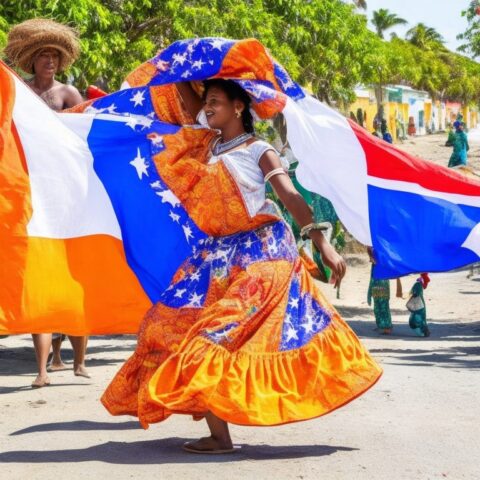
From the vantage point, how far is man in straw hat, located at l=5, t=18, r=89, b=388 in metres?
8.34

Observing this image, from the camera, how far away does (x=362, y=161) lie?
713 cm

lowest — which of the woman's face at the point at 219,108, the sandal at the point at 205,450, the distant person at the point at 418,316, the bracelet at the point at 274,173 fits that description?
the distant person at the point at 418,316

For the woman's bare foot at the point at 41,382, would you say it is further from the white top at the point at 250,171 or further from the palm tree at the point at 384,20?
the palm tree at the point at 384,20

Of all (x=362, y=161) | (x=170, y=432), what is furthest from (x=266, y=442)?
(x=362, y=161)

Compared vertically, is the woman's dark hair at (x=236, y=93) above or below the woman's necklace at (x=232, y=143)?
above

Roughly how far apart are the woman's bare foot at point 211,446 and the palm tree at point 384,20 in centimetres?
10631

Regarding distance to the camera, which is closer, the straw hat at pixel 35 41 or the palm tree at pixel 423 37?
the straw hat at pixel 35 41

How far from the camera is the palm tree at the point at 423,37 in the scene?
106500mm

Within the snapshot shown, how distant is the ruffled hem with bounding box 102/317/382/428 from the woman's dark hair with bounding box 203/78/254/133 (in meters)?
1.08

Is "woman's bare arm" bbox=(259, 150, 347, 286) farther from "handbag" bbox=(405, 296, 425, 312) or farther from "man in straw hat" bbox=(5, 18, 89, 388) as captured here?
"handbag" bbox=(405, 296, 425, 312)

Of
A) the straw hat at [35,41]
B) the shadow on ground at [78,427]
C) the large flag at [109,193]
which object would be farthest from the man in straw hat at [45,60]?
the shadow on ground at [78,427]

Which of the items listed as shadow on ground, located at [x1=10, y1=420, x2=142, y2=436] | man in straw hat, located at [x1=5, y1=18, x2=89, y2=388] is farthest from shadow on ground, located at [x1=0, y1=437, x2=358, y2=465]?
man in straw hat, located at [x1=5, y1=18, x2=89, y2=388]

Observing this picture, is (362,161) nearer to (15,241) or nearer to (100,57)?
(15,241)

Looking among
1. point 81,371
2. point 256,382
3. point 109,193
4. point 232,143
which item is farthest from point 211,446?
point 81,371
